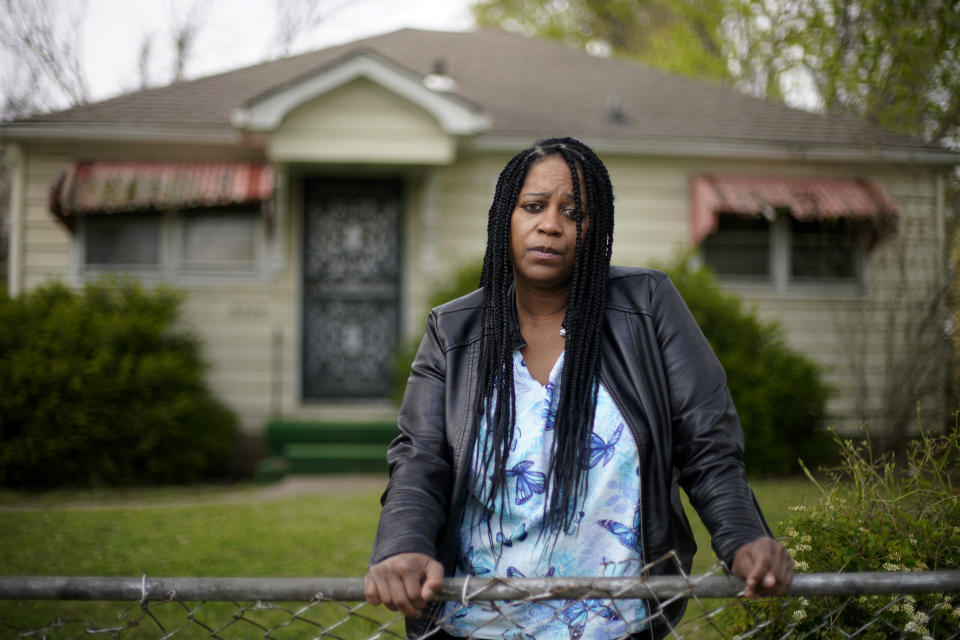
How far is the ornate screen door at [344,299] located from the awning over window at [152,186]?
747mm

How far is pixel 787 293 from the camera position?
957 cm

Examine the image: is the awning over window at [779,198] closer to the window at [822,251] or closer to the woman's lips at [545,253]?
the window at [822,251]

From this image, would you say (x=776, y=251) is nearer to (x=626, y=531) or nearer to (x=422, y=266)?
(x=422, y=266)

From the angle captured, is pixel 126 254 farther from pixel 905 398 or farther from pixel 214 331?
pixel 905 398

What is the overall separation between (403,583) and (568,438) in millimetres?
476

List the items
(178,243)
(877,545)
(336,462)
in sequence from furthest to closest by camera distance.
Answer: (178,243) → (336,462) → (877,545)

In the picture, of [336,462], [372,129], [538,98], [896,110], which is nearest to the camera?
[896,110]

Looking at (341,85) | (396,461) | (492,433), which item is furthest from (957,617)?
(341,85)

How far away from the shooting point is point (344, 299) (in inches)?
356

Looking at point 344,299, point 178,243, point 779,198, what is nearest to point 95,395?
point 178,243

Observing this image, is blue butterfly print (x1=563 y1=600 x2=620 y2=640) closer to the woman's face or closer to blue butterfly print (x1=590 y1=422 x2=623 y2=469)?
blue butterfly print (x1=590 y1=422 x2=623 y2=469)

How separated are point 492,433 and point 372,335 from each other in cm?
737

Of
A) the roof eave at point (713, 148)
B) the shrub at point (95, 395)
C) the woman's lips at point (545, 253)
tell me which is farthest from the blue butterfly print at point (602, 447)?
the roof eave at point (713, 148)

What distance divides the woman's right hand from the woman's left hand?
0.57 metres
